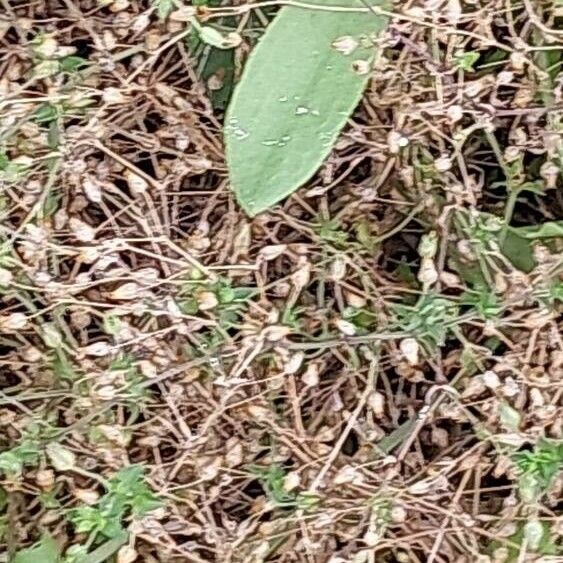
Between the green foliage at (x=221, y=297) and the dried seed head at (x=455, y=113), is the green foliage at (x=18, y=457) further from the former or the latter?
the dried seed head at (x=455, y=113)

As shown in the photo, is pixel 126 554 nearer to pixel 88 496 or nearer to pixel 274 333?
pixel 88 496

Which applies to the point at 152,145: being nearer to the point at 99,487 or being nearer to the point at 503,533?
the point at 99,487

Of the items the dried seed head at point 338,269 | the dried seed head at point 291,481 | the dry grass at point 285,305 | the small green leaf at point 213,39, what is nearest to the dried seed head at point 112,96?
the dry grass at point 285,305

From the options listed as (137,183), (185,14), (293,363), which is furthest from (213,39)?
(293,363)

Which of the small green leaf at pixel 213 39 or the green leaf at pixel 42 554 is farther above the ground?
the small green leaf at pixel 213 39

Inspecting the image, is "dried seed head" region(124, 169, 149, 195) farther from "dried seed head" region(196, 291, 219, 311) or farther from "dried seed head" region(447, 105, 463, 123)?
"dried seed head" region(447, 105, 463, 123)

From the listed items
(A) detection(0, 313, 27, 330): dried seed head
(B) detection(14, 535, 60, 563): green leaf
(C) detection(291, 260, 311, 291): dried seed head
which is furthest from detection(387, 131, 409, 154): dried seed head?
(B) detection(14, 535, 60, 563): green leaf

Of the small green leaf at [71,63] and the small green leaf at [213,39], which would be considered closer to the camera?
the small green leaf at [213,39]
